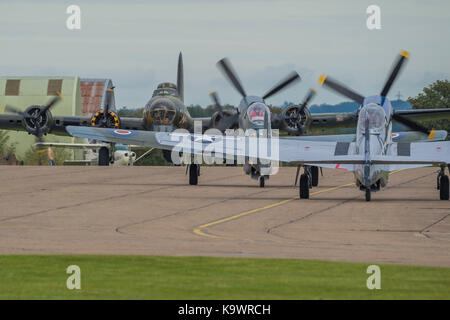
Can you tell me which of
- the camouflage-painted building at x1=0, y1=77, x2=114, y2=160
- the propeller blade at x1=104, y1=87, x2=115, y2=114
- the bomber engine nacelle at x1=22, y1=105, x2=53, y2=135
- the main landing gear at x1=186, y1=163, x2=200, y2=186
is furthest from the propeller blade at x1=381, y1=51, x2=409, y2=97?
the camouflage-painted building at x1=0, y1=77, x2=114, y2=160

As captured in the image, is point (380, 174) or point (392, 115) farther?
point (392, 115)

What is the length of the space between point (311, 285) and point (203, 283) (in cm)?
186

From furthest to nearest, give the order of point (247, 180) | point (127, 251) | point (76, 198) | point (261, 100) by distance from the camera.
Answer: point (247, 180)
point (261, 100)
point (76, 198)
point (127, 251)

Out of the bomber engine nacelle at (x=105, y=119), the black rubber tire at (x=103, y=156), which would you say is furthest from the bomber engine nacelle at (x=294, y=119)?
the black rubber tire at (x=103, y=156)

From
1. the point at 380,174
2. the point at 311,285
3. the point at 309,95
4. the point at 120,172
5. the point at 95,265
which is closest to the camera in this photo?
the point at 311,285

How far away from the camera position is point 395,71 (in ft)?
Result: 130

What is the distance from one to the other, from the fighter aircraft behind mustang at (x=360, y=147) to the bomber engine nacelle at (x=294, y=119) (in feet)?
64.2

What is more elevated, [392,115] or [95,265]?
[392,115]

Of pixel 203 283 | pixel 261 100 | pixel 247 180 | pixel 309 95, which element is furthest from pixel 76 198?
pixel 309 95

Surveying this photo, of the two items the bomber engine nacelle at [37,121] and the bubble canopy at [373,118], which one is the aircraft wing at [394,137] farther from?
the bomber engine nacelle at [37,121]

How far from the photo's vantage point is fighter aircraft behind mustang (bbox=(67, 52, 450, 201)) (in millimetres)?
31500

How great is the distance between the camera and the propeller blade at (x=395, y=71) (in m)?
39.3

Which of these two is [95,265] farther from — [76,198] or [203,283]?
[76,198]

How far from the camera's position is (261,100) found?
133 ft
